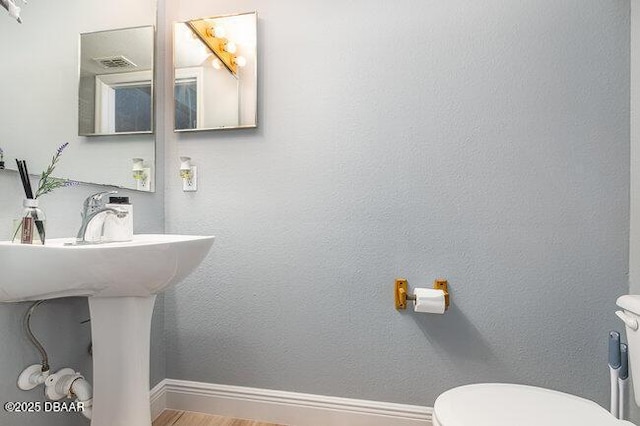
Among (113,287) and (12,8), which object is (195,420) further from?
(12,8)

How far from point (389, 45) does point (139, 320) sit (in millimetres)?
1358

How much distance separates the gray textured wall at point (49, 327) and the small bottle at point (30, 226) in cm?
7

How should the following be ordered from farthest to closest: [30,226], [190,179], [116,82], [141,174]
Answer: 1. [190,179]
2. [141,174]
3. [116,82]
4. [30,226]

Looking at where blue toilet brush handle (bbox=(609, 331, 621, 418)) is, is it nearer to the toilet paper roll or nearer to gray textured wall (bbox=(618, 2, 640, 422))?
gray textured wall (bbox=(618, 2, 640, 422))

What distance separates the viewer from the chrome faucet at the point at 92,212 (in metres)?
1.00

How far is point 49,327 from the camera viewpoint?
1.02 m

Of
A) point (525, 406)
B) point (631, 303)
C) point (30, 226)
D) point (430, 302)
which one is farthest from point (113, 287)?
point (631, 303)

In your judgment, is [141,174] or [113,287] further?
[141,174]

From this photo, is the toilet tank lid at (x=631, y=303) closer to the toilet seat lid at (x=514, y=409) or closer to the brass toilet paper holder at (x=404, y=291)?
the toilet seat lid at (x=514, y=409)

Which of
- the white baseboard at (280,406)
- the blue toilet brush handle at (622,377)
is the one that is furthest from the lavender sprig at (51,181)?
the blue toilet brush handle at (622,377)

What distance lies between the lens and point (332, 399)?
4.55 feet

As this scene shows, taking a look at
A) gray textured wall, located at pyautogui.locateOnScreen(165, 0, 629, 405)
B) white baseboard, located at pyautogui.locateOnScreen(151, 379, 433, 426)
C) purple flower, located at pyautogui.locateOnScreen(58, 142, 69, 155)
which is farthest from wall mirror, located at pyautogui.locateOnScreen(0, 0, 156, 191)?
white baseboard, located at pyautogui.locateOnScreen(151, 379, 433, 426)

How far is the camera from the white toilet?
823 millimetres

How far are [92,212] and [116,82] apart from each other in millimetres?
572
